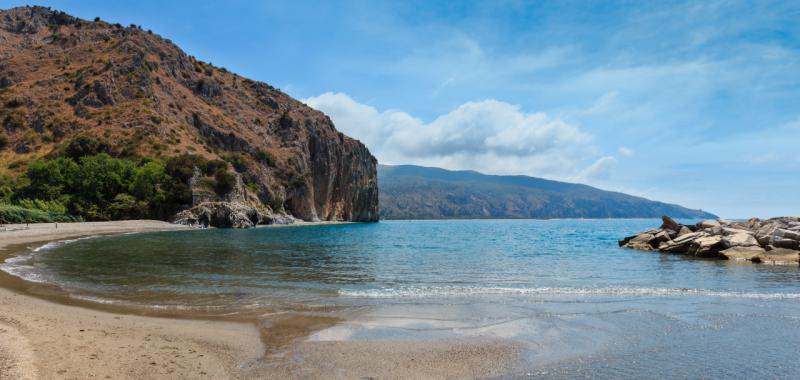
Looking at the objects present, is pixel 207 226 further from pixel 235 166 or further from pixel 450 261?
pixel 450 261

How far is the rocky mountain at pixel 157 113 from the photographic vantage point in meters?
93.4

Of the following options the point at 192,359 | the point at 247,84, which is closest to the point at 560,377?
the point at 192,359

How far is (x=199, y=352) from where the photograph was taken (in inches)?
364

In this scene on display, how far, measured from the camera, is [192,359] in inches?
Result: 344

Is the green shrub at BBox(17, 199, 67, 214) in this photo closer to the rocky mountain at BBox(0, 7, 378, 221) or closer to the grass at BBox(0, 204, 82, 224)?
the grass at BBox(0, 204, 82, 224)

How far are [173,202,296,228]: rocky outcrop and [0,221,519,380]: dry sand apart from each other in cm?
7240

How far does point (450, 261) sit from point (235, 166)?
87318mm

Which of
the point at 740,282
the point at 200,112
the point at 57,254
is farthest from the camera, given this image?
the point at 200,112

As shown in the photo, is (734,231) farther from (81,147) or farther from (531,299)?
(81,147)

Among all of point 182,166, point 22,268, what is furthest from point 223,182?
point 22,268

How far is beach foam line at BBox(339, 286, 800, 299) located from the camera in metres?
17.3

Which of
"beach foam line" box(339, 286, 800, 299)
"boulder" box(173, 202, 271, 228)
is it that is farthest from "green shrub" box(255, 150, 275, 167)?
"beach foam line" box(339, 286, 800, 299)

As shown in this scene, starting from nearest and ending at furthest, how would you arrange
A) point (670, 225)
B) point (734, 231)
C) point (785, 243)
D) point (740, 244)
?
point (785, 243)
point (740, 244)
point (734, 231)
point (670, 225)

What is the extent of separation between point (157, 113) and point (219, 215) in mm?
35463
